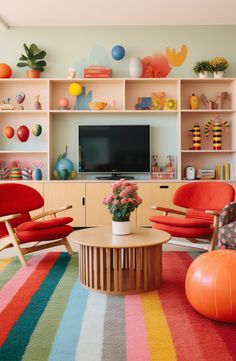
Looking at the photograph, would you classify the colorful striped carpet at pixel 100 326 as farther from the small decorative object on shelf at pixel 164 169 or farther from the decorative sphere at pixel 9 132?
the decorative sphere at pixel 9 132

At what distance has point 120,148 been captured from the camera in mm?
6250

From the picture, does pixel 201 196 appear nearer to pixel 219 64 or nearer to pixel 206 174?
pixel 206 174

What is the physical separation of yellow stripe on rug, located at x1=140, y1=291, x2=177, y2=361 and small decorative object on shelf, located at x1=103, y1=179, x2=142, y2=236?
2.09 feet

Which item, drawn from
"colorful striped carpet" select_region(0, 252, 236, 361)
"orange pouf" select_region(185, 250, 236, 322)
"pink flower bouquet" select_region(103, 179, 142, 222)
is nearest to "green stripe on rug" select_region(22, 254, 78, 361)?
"colorful striped carpet" select_region(0, 252, 236, 361)

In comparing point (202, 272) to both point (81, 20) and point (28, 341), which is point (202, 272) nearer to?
point (28, 341)

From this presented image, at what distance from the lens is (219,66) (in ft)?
19.9

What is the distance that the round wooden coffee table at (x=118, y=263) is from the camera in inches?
121

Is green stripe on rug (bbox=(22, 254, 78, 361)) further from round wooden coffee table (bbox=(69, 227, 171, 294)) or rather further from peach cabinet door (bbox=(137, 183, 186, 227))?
peach cabinet door (bbox=(137, 183, 186, 227))

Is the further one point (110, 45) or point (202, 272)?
point (110, 45)

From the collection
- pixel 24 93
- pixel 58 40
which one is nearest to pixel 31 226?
pixel 24 93

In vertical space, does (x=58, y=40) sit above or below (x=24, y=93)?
above

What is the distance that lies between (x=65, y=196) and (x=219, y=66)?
3025 millimetres

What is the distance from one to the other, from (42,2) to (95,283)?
13.2 ft

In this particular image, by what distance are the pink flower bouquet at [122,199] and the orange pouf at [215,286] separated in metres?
0.86
